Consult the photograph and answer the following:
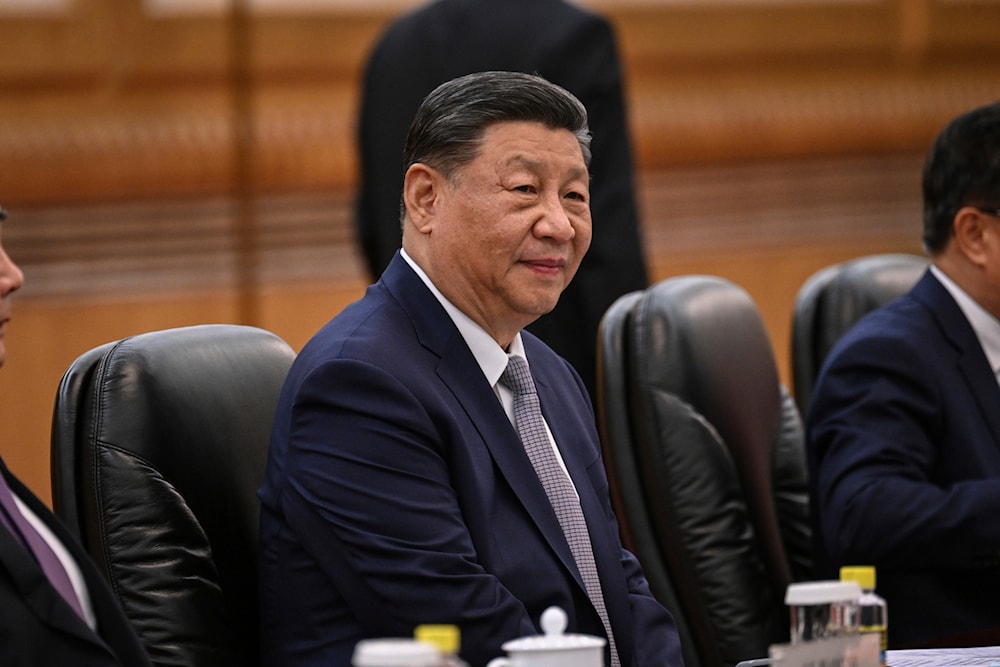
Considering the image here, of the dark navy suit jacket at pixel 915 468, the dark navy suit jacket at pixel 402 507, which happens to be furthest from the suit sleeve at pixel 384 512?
the dark navy suit jacket at pixel 915 468

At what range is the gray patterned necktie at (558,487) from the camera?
187 cm

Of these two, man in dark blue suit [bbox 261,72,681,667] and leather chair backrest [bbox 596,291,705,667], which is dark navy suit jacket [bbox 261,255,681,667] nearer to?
man in dark blue suit [bbox 261,72,681,667]

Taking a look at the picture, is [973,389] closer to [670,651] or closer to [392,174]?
[670,651]

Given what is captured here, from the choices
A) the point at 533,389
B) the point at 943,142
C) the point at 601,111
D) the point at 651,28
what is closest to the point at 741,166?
the point at 651,28

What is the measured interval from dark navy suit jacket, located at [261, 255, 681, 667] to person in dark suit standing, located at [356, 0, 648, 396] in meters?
1.24

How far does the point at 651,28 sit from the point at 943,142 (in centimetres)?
262

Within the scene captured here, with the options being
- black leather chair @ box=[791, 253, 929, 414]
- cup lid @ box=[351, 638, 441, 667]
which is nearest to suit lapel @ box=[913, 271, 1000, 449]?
black leather chair @ box=[791, 253, 929, 414]

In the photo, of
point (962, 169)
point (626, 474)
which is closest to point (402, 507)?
point (626, 474)

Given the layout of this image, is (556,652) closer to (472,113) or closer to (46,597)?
(46,597)

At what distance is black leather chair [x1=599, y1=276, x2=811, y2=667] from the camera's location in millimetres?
2475

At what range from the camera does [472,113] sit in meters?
1.87

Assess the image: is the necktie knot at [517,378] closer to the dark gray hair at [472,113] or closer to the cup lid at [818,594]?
the dark gray hair at [472,113]

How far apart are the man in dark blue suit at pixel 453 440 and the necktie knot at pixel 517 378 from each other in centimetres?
2

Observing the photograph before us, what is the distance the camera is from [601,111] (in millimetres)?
3162
